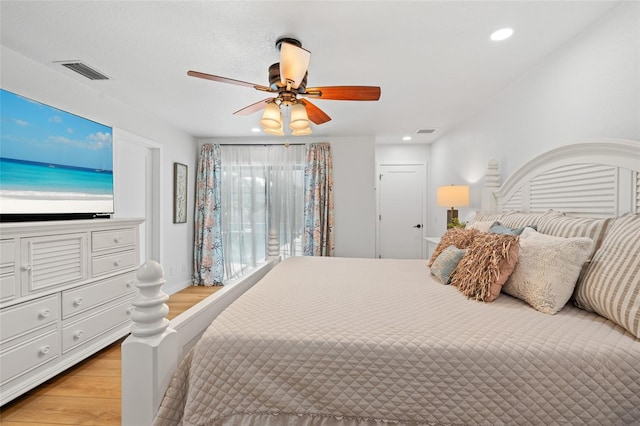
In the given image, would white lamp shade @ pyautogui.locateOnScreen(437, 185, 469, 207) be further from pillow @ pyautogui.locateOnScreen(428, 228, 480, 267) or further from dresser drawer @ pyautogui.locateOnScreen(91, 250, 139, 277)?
dresser drawer @ pyautogui.locateOnScreen(91, 250, 139, 277)

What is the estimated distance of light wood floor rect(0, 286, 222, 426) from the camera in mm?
1669

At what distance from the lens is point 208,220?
14.9 feet

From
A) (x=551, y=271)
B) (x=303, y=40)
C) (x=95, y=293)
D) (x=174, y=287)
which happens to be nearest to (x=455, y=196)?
(x=551, y=271)

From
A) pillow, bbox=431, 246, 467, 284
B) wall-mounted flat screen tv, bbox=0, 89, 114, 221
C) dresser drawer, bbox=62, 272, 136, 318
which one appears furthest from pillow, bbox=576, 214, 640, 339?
wall-mounted flat screen tv, bbox=0, 89, 114, 221

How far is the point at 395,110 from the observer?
134 inches

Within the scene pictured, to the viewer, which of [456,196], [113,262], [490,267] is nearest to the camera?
[490,267]

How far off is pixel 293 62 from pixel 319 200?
9.83 feet

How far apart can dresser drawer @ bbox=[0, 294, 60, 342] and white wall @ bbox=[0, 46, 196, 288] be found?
1482mm

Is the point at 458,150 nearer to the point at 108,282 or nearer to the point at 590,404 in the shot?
the point at 590,404

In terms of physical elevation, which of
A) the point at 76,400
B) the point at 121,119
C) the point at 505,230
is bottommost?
the point at 76,400

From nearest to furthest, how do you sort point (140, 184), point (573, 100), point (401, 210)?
point (573, 100), point (140, 184), point (401, 210)

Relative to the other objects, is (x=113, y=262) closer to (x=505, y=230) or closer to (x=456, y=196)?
(x=505, y=230)

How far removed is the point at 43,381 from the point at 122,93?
255 centimetres

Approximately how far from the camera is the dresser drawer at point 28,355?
5.57 ft
